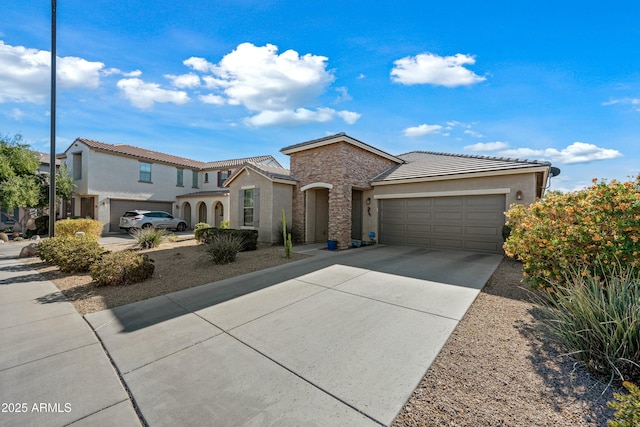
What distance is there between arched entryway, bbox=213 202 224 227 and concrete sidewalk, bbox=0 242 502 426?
15.7 metres

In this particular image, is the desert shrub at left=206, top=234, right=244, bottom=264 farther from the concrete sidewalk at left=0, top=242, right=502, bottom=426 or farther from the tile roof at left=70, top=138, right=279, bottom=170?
the tile roof at left=70, top=138, right=279, bottom=170

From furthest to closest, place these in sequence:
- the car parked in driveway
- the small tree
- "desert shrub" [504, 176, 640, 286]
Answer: the car parked in driveway → the small tree → "desert shrub" [504, 176, 640, 286]

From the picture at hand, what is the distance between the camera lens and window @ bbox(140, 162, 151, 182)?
21.4 meters

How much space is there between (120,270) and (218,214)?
16.2m

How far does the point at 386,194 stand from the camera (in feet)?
40.2

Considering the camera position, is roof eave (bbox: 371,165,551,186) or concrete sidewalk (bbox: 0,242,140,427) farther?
roof eave (bbox: 371,165,551,186)

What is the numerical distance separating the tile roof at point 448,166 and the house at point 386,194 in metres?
0.04

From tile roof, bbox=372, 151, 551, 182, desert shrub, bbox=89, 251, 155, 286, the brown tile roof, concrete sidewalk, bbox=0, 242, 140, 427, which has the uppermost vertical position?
tile roof, bbox=372, 151, 551, 182

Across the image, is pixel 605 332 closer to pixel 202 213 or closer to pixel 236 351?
pixel 236 351

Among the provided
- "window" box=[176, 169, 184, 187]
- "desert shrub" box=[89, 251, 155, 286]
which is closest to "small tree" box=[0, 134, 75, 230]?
"window" box=[176, 169, 184, 187]

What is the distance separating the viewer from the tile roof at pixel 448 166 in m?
9.56

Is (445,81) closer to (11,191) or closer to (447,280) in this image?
(447,280)

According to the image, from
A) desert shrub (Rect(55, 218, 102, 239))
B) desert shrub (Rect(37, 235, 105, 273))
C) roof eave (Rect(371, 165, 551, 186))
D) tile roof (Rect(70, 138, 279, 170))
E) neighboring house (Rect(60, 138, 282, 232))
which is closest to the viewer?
desert shrub (Rect(37, 235, 105, 273))

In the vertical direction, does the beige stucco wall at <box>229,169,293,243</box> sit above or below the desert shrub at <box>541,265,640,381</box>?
above
